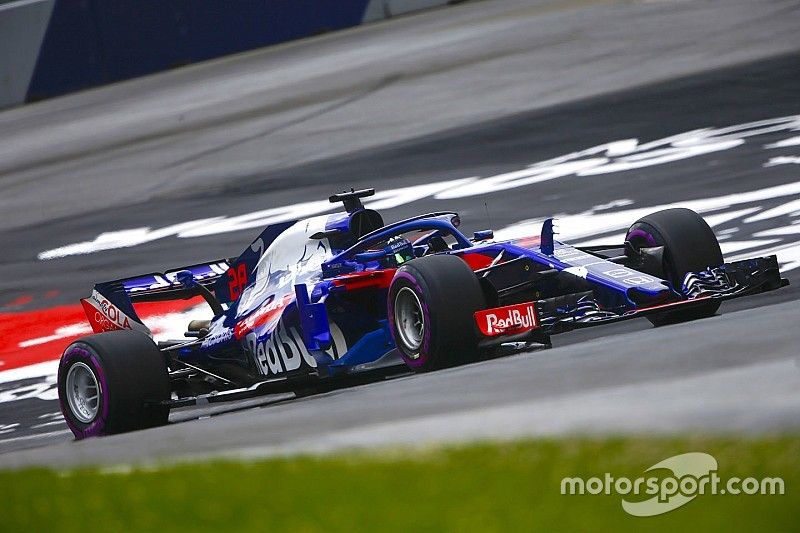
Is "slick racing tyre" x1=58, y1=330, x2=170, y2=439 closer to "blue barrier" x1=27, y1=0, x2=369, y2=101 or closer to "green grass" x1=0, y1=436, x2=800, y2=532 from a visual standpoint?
"green grass" x1=0, y1=436, x2=800, y2=532

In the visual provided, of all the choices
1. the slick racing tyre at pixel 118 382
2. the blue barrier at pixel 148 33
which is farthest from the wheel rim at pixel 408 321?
the blue barrier at pixel 148 33

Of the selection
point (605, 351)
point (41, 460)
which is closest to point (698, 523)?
point (605, 351)

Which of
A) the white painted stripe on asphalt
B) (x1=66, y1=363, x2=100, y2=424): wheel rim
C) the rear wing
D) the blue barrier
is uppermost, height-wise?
the blue barrier

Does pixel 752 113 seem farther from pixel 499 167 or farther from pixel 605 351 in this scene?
pixel 605 351

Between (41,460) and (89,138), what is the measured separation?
15218 mm

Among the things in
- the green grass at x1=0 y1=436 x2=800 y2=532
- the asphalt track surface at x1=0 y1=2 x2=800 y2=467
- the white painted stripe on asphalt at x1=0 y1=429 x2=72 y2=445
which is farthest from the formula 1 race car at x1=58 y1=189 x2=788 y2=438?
the green grass at x1=0 y1=436 x2=800 y2=532

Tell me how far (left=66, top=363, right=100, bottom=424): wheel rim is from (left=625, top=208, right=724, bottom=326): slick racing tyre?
331cm

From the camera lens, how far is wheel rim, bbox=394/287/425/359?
25.9ft

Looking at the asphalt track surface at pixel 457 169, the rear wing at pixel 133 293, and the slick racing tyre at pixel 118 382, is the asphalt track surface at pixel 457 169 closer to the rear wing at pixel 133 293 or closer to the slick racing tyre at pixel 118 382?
the slick racing tyre at pixel 118 382

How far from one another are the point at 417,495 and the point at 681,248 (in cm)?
420

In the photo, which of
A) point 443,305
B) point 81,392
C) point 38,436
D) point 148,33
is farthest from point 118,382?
point 148,33

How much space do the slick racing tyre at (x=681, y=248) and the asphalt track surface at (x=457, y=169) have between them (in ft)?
1.23

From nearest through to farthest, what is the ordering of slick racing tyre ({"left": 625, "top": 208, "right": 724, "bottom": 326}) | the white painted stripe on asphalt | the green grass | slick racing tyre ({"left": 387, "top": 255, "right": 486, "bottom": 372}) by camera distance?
the green grass < slick racing tyre ({"left": 387, "top": 255, "right": 486, "bottom": 372}) < slick racing tyre ({"left": 625, "top": 208, "right": 724, "bottom": 326}) < the white painted stripe on asphalt

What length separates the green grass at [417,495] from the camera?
4.04 m
